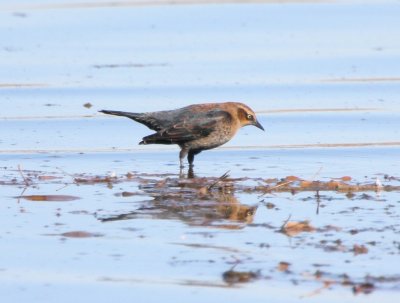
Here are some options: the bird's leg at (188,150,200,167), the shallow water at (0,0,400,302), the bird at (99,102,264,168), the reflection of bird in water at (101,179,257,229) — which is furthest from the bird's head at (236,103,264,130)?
the reflection of bird in water at (101,179,257,229)

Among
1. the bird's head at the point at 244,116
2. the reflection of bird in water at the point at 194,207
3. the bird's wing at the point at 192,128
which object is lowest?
the reflection of bird in water at the point at 194,207

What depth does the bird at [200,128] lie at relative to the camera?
39.8ft

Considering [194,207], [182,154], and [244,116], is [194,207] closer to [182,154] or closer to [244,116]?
[182,154]

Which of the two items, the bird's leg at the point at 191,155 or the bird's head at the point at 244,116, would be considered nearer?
the bird's leg at the point at 191,155

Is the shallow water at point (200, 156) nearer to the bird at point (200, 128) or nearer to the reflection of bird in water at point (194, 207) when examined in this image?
the reflection of bird in water at point (194, 207)

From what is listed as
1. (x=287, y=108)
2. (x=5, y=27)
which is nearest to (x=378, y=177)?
(x=287, y=108)

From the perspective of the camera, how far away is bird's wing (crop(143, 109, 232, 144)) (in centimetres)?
1212

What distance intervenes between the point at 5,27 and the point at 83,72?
409 centimetres

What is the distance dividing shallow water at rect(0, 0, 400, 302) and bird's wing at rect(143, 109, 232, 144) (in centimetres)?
28

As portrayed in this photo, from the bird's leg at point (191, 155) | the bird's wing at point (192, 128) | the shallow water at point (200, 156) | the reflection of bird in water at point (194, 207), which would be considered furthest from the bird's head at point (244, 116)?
the reflection of bird in water at point (194, 207)

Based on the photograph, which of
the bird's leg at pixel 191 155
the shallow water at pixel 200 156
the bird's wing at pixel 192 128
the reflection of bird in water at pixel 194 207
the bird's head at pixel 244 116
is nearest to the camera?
the shallow water at pixel 200 156

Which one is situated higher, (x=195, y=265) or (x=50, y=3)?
(x=50, y=3)

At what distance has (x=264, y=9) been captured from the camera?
24.2 m

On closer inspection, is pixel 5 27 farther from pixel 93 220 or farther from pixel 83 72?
pixel 93 220
